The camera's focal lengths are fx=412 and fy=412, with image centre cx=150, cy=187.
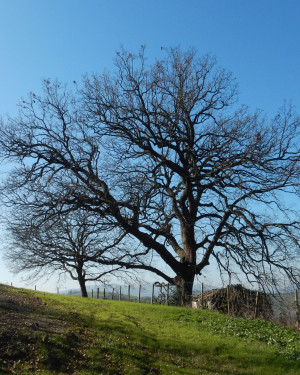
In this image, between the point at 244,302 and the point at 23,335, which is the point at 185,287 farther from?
the point at 23,335

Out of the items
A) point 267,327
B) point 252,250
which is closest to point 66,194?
point 252,250

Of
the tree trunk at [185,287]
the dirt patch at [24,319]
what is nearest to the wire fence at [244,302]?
the tree trunk at [185,287]

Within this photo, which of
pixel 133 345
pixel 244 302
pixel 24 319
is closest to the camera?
pixel 133 345

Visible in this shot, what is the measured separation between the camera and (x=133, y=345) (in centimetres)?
1144

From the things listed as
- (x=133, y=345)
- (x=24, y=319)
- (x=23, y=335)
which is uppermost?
(x=24, y=319)

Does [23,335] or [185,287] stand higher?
[185,287]

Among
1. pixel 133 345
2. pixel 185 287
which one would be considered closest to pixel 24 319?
pixel 133 345

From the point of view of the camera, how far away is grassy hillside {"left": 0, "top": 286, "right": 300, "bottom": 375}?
9.31 meters

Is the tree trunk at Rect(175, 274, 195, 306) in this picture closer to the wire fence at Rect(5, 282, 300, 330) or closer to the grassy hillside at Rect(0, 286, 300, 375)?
the wire fence at Rect(5, 282, 300, 330)

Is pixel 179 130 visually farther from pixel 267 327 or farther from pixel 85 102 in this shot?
pixel 267 327

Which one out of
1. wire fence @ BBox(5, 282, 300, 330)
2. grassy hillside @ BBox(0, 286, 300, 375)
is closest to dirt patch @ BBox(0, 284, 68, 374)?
grassy hillside @ BBox(0, 286, 300, 375)

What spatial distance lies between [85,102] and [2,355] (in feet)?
48.9

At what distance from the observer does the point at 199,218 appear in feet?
75.5

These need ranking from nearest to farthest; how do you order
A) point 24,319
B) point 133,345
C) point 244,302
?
point 133,345 < point 24,319 < point 244,302
